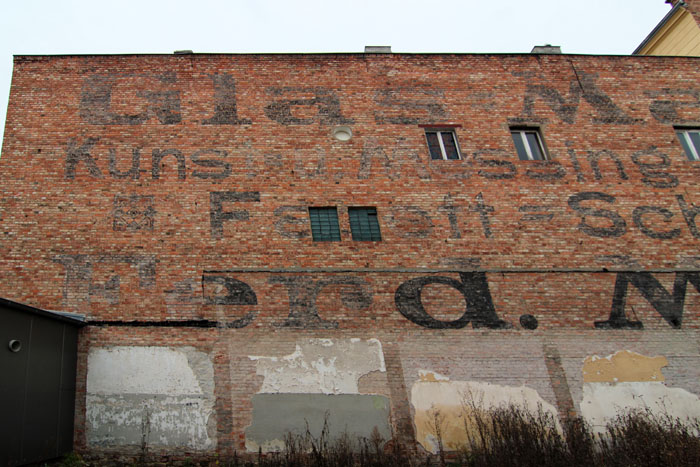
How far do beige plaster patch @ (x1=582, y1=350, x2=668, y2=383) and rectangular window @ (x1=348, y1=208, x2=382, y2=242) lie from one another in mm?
4848

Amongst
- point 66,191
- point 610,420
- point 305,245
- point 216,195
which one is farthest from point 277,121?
point 610,420

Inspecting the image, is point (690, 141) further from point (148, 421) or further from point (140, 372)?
point (148, 421)

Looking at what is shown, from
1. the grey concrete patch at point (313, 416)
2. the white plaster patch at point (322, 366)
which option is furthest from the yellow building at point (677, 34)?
the grey concrete patch at point (313, 416)

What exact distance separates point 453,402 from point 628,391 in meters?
3.37

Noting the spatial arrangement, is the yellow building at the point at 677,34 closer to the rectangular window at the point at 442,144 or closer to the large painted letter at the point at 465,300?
the rectangular window at the point at 442,144

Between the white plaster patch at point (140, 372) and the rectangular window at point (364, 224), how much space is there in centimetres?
424

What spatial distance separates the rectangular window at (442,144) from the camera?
13.1m

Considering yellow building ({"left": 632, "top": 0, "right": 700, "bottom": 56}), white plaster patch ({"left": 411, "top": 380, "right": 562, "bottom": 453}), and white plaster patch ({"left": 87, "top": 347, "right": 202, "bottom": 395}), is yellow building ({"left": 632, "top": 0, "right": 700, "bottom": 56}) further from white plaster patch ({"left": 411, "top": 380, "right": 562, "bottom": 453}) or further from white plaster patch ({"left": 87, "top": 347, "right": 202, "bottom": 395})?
white plaster patch ({"left": 87, "top": 347, "right": 202, "bottom": 395})

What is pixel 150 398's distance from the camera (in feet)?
32.0

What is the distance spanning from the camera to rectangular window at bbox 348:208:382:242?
11797 mm

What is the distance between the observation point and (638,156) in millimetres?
13273

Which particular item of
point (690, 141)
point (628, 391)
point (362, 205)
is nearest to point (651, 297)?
point (628, 391)

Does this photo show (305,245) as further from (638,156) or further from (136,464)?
(638,156)

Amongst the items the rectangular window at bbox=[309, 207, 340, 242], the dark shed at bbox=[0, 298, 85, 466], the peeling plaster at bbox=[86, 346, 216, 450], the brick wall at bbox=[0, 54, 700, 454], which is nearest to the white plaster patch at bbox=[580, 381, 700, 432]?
the brick wall at bbox=[0, 54, 700, 454]
